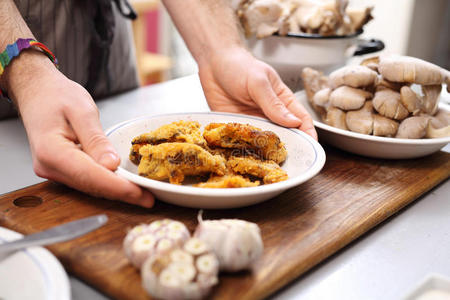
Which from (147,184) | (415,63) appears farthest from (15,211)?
(415,63)

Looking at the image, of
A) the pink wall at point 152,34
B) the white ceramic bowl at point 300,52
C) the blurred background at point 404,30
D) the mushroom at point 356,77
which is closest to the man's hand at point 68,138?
the mushroom at point 356,77

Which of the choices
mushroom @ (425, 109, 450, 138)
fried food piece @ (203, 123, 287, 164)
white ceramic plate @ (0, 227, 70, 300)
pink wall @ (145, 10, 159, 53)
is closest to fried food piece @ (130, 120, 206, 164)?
fried food piece @ (203, 123, 287, 164)

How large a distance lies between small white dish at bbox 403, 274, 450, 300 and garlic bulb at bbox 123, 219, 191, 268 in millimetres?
325

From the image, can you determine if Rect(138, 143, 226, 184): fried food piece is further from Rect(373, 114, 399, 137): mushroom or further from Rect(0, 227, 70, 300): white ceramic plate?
Rect(373, 114, 399, 137): mushroom

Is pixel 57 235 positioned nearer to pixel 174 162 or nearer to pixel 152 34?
pixel 174 162

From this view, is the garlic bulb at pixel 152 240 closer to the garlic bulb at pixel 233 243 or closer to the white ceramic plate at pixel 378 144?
the garlic bulb at pixel 233 243

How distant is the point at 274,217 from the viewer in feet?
2.86

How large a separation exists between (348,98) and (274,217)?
459mm

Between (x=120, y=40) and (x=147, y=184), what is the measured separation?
1210 millimetres

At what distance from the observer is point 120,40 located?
187cm

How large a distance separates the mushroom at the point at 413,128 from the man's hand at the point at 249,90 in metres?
0.22

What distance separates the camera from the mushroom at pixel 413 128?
1135 mm

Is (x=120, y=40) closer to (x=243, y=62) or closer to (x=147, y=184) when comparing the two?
(x=243, y=62)

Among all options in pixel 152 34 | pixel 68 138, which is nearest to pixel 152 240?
pixel 68 138
